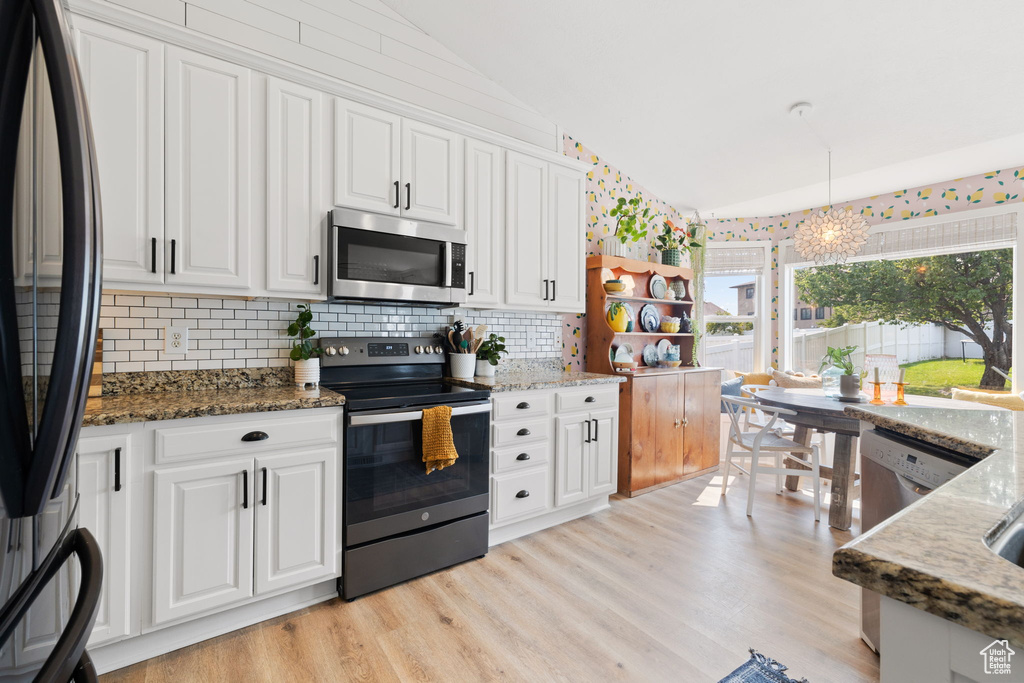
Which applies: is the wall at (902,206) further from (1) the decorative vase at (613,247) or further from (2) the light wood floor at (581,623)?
(2) the light wood floor at (581,623)

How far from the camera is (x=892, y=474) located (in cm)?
163

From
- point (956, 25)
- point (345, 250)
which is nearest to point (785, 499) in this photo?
point (956, 25)

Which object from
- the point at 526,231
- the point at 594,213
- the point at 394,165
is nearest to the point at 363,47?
the point at 394,165

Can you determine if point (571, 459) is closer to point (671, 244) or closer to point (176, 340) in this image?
point (176, 340)

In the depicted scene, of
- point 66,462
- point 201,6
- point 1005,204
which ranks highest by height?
point 201,6

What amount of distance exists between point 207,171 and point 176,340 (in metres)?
0.79

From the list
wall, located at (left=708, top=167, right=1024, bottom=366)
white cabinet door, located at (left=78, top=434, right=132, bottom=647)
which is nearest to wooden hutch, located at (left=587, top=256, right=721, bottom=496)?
wall, located at (left=708, top=167, right=1024, bottom=366)

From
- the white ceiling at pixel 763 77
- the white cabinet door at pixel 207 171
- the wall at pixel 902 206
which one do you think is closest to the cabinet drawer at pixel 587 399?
the white cabinet door at pixel 207 171

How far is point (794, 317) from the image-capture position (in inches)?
214

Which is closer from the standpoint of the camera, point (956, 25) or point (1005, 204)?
point (956, 25)

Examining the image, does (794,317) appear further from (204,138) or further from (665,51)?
(204,138)

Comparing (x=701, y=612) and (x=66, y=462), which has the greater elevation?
(x=66, y=462)

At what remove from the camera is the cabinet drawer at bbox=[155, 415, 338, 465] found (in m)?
1.75

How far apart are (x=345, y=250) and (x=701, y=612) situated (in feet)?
7.62
